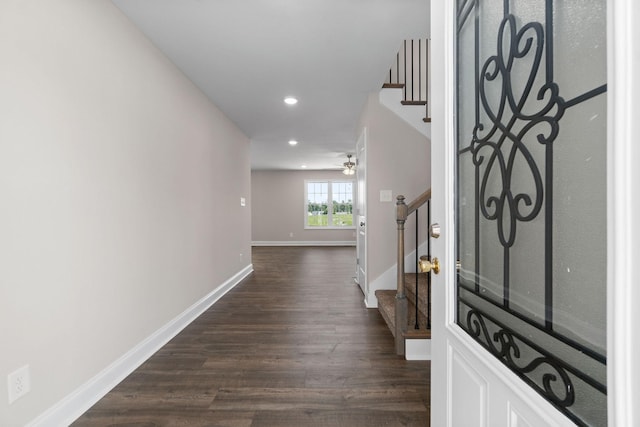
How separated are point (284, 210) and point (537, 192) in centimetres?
1001

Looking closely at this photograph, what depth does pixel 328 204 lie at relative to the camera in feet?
35.0

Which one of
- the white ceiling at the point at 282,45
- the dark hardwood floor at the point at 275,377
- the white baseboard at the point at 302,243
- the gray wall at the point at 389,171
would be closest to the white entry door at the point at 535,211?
the dark hardwood floor at the point at 275,377

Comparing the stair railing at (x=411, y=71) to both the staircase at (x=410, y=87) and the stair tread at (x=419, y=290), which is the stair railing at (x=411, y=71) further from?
the stair tread at (x=419, y=290)

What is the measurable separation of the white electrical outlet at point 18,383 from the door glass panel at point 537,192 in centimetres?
176

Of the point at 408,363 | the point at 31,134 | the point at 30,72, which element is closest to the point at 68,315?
the point at 31,134

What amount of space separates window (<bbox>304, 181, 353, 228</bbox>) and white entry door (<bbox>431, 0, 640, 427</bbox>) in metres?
9.53

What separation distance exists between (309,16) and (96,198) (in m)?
1.73

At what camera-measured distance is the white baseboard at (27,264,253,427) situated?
5.25ft

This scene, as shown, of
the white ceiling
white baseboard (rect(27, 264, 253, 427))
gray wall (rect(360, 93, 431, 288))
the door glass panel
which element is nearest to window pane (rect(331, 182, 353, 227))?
the white ceiling

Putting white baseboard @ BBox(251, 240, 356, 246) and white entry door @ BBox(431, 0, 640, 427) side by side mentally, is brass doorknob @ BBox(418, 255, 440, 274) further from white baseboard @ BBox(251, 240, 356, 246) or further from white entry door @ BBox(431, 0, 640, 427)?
white baseboard @ BBox(251, 240, 356, 246)

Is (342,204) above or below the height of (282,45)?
below

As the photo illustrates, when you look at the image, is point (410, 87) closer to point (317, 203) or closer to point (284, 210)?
point (317, 203)

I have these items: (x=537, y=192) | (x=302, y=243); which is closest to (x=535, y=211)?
(x=537, y=192)
